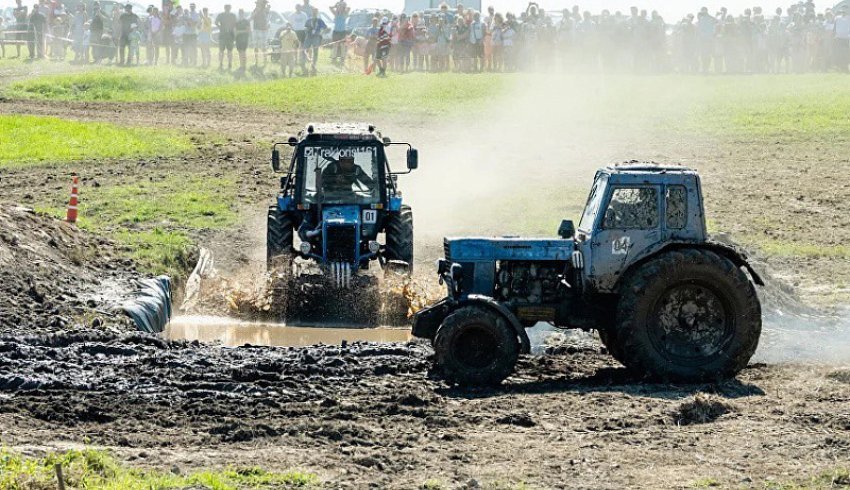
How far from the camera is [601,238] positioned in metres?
13.5

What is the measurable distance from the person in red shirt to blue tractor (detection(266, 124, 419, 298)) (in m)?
24.1

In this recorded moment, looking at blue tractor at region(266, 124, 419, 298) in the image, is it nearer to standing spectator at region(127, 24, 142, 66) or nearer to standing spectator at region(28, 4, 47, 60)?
standing spectator at region(127, 24, 142, 66)

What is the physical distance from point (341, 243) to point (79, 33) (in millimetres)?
33960

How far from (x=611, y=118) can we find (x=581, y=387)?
22859 mm

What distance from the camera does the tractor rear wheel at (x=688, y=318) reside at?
43.5 ft

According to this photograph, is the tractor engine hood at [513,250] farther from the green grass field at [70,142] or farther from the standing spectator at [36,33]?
the standing spectator at [36,33]

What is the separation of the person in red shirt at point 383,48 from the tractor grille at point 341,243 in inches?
982

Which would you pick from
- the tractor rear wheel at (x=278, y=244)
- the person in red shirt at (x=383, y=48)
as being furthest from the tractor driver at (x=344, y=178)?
the person in red shirt at (x=383, y=48)

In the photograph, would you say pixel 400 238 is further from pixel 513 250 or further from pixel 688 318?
pixel 688 318

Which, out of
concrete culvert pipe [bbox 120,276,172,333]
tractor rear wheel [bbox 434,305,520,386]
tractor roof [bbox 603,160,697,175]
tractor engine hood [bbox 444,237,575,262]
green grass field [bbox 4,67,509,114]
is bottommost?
concrete culvert pipe [bbox 120,276,172,333]

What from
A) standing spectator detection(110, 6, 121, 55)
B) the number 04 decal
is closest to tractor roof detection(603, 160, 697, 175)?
the number 04 decal

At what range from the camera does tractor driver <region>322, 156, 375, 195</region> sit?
748 inches

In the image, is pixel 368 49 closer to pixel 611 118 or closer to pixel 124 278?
pixel 611 118

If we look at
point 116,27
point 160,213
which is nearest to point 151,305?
point 160,213
